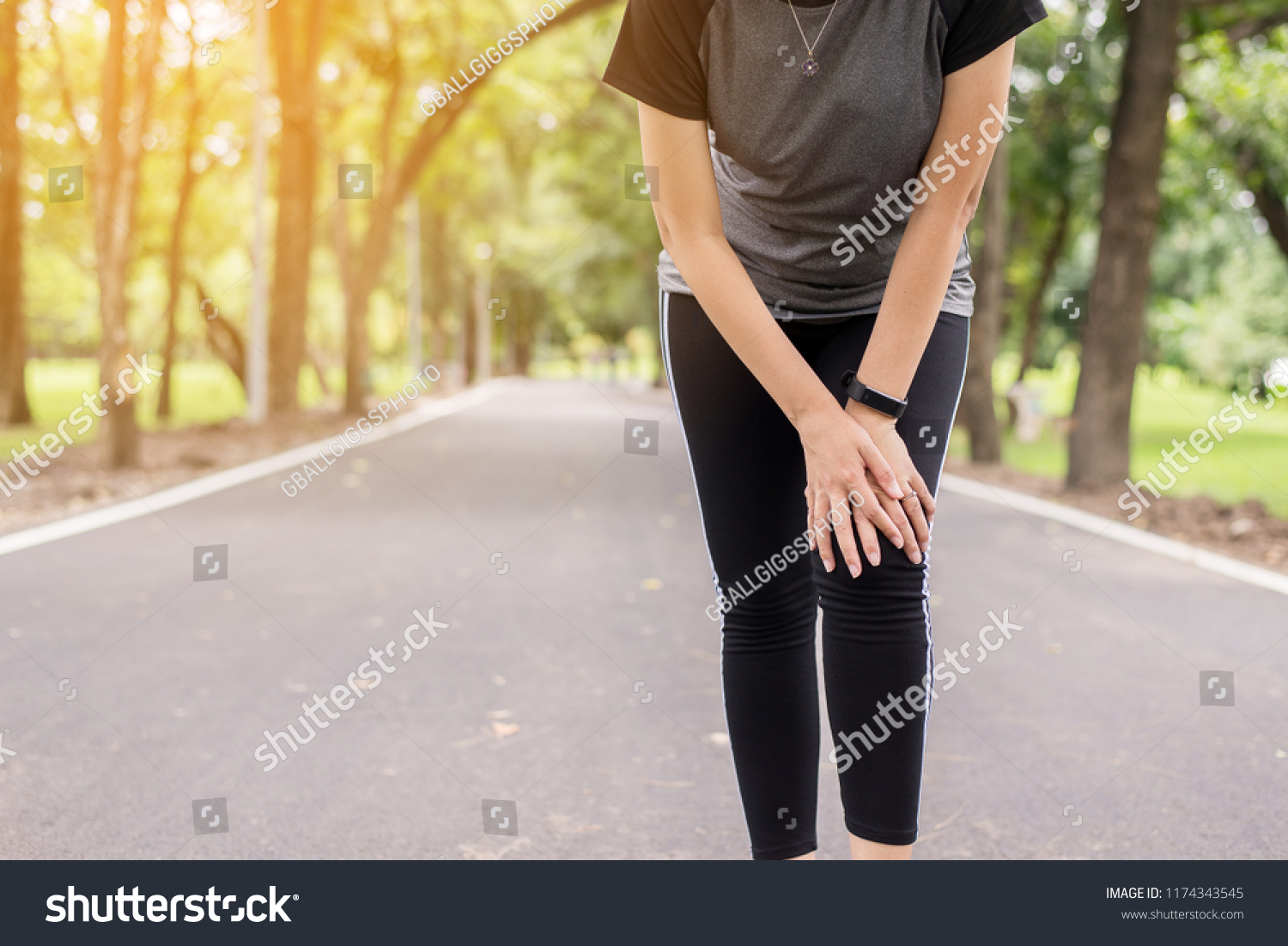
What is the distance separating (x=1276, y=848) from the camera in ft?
9.23

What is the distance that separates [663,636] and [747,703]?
305 centimetres

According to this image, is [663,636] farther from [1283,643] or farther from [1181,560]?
[1181,560]

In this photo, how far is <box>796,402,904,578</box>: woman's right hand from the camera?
1.74m

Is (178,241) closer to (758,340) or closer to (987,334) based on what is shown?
(987,334)

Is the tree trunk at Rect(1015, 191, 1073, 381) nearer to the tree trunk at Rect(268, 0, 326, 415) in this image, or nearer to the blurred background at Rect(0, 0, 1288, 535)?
the blurred background at Rect(0, 0, 1288, 535)

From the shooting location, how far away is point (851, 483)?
1742 millimetres

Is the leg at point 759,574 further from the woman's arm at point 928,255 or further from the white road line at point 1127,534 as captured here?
the white road line at point 1127,534

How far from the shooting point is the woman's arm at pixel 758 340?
175cm

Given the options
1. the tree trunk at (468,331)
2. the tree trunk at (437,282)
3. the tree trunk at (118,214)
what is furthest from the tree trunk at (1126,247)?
the tree trunk at (468,331)

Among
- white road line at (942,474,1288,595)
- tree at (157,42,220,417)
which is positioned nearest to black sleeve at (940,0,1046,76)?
white road line at (942,474,1288,595)

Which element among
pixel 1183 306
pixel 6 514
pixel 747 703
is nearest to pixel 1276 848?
pixel 747 703

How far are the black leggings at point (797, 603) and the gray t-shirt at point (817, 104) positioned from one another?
91 mm

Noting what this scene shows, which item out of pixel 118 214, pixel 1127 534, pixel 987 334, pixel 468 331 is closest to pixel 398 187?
pixel 118 214

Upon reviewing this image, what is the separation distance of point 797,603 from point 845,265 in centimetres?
53
